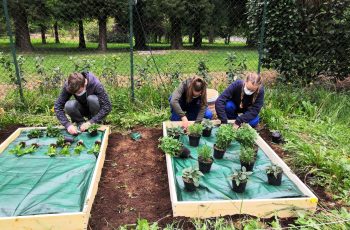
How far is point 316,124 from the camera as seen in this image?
5074 millimetres

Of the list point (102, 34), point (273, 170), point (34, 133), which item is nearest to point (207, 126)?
point (273, 170)

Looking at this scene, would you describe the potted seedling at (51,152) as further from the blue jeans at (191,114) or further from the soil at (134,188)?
the blue jeans at (191,114)

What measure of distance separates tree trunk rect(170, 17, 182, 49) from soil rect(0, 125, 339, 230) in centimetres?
327

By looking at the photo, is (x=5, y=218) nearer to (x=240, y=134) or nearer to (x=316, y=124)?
(x=240, y=134)

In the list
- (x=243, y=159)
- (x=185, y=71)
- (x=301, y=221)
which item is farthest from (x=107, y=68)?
(x=301, y=221)

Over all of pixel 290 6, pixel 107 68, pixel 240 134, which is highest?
pixel 290 6

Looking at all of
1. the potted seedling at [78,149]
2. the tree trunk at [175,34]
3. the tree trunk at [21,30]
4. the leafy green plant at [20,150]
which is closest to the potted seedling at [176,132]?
the potted seedling at [78,149]

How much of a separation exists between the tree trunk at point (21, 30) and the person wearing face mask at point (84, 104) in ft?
11.0

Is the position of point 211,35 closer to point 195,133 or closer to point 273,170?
point 195,133

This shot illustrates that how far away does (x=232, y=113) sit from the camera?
507 cm

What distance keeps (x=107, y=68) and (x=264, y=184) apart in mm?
3942

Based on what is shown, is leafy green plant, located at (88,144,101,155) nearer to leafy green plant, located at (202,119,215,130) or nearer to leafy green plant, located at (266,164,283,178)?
leafy green plant, located at (202,119,215,130)

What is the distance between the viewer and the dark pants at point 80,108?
4555 mm

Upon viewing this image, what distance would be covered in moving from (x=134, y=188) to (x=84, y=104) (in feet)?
5.46
